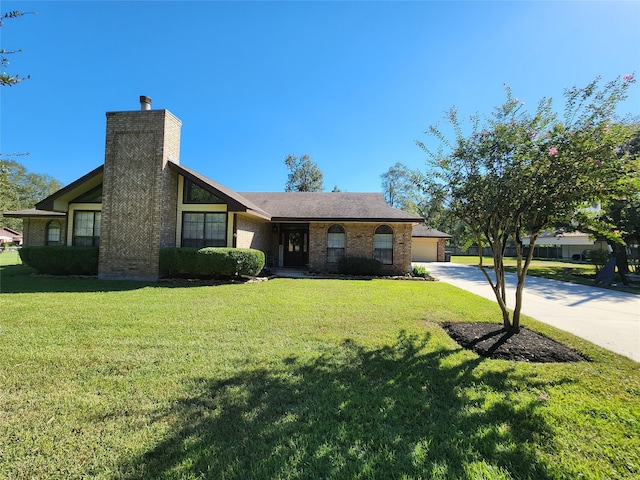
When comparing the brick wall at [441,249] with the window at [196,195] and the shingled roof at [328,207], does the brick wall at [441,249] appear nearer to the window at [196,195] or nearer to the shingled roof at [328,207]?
the shingled roof at [328,207]

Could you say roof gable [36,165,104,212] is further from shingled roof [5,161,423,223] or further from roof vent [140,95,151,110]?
roof vent [140,95,151,110]

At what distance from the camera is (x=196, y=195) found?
13.0 meters

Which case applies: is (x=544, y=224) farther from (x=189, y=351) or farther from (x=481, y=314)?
(x=189, y=351)

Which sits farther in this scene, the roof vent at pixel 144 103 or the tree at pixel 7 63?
A: the roof vent at pixel 144 103

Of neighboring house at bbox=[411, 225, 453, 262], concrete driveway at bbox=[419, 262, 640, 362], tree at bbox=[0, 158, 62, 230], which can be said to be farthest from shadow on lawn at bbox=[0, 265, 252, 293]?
tree at bbox=[0, 158, 62, 230]

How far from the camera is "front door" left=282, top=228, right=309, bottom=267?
18250 millimetres

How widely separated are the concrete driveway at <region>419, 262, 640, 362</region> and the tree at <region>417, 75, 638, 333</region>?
1737 mm

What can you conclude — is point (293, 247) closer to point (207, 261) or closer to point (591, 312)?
point (207, 261)

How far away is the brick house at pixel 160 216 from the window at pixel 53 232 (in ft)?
4.41

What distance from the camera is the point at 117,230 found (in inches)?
474

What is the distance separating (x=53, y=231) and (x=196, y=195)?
10814 mm

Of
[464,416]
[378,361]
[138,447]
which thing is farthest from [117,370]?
[464,416]

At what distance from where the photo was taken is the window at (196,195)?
1287 centimetres

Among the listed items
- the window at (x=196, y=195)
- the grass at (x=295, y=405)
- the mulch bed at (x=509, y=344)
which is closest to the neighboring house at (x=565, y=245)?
the mulch bed at (x=509, y=344)
